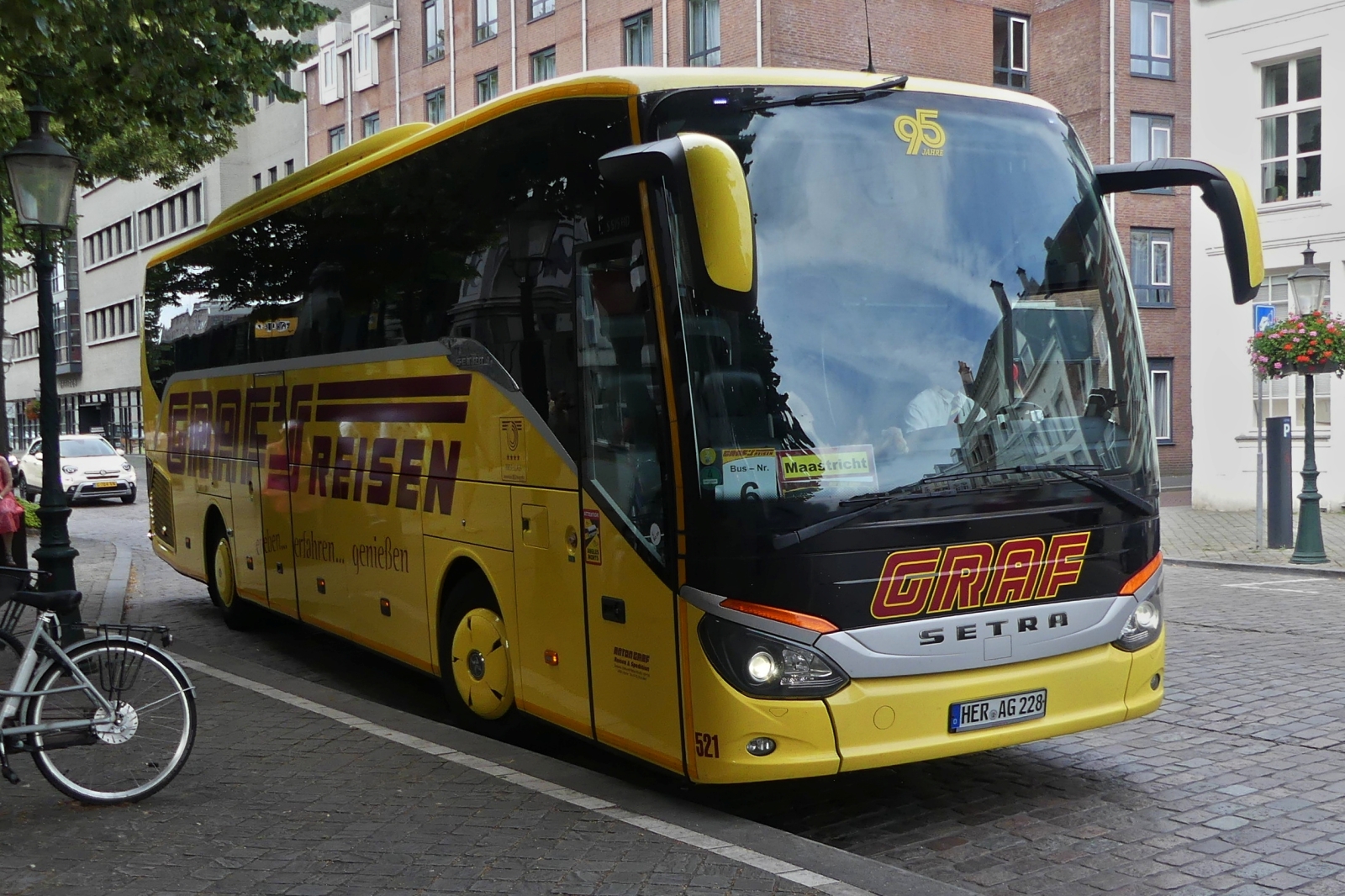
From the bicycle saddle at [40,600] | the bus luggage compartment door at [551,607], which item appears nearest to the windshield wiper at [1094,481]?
the bus luggage compartment door at [551,607]

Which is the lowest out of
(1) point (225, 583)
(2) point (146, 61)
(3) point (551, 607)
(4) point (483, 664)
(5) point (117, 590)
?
(5) point (117, 590)

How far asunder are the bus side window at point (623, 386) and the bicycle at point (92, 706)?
2.02 m

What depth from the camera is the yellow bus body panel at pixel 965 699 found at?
17.5 feet

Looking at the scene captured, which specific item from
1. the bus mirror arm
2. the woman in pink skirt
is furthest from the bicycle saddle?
the woman in pink skirt

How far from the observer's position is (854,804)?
6148 mm

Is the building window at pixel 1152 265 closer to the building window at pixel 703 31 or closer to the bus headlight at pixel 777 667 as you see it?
the building window at pixel 703 31

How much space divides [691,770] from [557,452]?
63.8 inches

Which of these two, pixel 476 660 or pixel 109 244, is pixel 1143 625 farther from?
pixel 109 244

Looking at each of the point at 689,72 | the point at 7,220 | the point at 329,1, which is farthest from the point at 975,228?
the point at 329,1

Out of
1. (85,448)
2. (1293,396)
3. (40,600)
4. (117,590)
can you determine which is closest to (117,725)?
(40,600)

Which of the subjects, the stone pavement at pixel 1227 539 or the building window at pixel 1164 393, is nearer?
the stone pavement at pixel 1227 539

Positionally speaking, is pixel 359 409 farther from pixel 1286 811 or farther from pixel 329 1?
pixel 329 1

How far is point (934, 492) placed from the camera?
5.44 m

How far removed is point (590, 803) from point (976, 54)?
32.5 m
